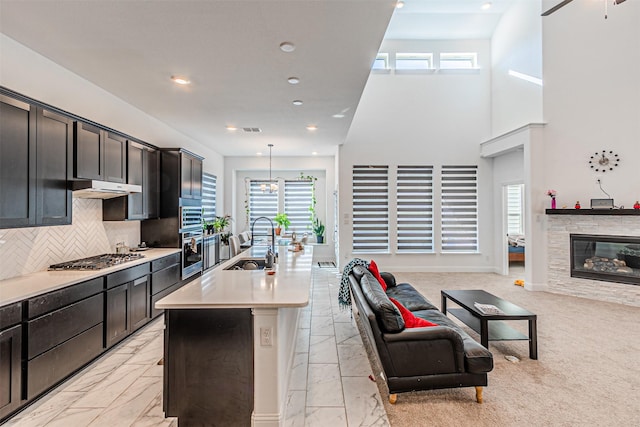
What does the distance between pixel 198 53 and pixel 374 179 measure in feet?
16.5

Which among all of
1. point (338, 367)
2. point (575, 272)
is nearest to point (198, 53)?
point (338, 367)

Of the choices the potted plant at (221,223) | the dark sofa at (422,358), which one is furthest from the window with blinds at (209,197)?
the dark sofa at (422,358)

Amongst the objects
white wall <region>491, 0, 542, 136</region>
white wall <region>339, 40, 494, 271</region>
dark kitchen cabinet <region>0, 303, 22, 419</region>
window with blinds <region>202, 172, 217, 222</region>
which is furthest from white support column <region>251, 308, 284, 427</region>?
white wall <region>491, 0, 542, 136</region>

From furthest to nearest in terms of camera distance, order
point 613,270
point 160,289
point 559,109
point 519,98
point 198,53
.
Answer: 1. point 519,98
2. point 559,109
3. point 613,270
4. point 160,289
5. point 198,53

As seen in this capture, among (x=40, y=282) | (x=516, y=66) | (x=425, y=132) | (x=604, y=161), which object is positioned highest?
(x=516, y=66)

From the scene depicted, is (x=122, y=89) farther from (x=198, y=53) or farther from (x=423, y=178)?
(x=423, y=178)

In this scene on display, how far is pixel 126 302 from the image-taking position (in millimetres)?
3285

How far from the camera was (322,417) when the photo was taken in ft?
7.16

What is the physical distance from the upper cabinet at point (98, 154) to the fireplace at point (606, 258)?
23.8 ft

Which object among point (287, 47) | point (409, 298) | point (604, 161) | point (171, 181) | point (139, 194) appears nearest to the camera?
point (287, 47)

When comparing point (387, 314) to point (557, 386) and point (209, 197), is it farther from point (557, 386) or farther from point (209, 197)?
point (209, 197)

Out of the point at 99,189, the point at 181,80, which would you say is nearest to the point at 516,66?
the point at 181,80

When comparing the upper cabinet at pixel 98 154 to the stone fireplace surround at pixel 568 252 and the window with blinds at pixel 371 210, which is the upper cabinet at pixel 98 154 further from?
the stone fireplace surround at pixel 568 252

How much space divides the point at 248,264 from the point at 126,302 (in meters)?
1.41
